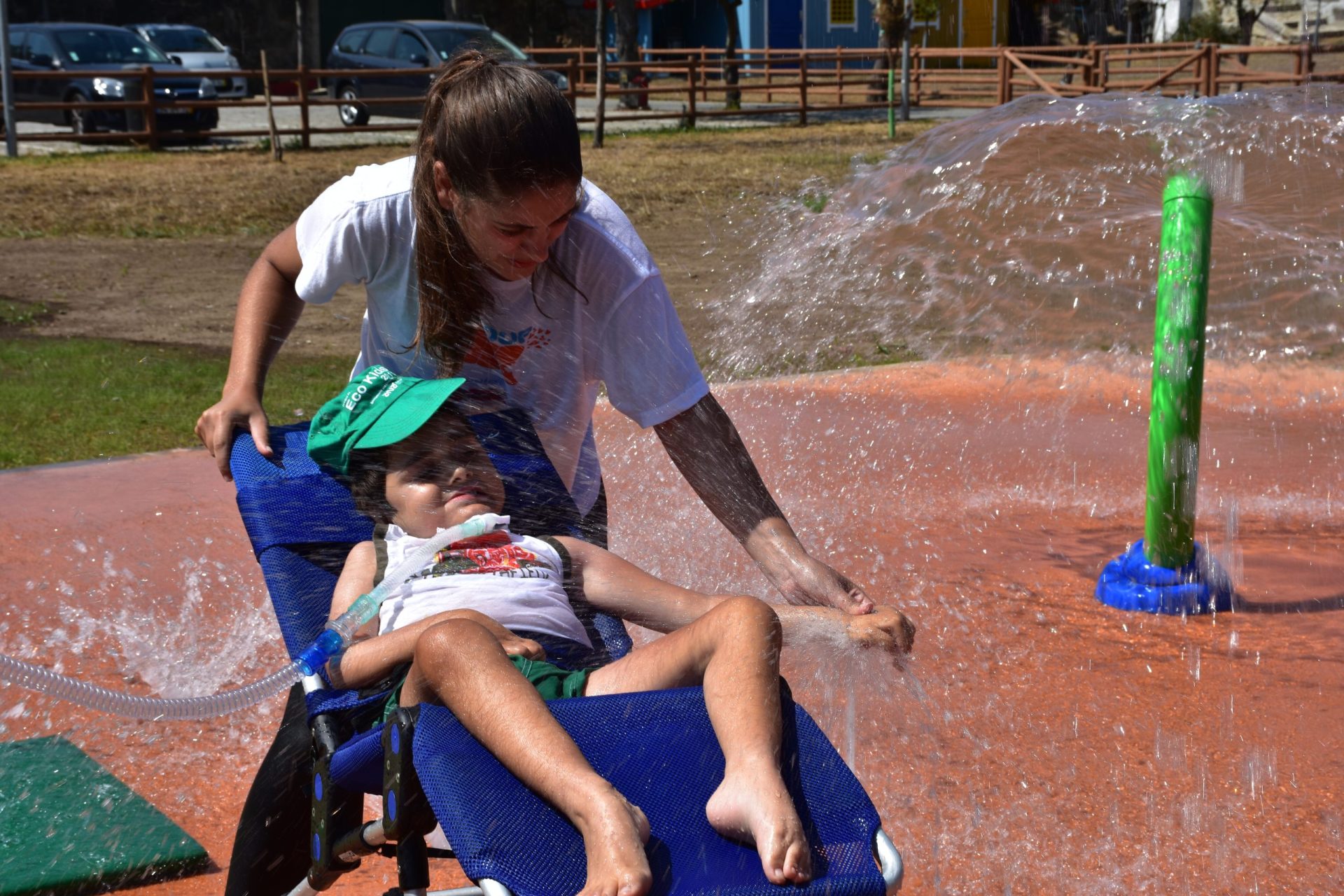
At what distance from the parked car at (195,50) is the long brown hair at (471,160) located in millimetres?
18805

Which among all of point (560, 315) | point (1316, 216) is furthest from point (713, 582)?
point (1316, 216)

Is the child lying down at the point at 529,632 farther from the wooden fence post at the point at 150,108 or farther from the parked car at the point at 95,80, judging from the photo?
the parked car at the point at 95,80

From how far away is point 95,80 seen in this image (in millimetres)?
18422

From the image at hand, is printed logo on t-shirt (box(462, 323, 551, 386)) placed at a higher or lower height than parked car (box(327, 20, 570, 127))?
lower

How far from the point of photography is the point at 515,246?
8.11 feet

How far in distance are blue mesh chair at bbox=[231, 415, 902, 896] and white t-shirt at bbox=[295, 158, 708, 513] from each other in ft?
1.74

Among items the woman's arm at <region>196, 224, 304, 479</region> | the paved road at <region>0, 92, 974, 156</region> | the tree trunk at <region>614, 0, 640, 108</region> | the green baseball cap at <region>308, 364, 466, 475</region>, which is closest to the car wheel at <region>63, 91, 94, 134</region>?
the paved road at <region>0, 92, 974, 156</region>

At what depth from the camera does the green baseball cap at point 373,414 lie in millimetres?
2541

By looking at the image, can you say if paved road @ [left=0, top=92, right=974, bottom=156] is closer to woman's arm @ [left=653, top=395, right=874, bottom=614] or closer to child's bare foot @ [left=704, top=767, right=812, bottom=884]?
woman's arm @ [left=653, top=395, right=874, bottom=614]

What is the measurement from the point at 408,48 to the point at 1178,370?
1903 cm

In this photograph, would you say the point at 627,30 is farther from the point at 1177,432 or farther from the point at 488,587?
the point at 488,587

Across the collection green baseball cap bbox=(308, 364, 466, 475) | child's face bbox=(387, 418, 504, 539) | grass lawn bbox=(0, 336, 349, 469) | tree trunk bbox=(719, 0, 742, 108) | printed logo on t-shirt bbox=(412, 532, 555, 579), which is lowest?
grass lawn bbox=(0, 336, 349, 469)

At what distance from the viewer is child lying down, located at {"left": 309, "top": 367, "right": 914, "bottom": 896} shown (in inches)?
76.7

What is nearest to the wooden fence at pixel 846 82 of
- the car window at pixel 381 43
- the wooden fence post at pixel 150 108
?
the wooden fence post at pixel 150 108
